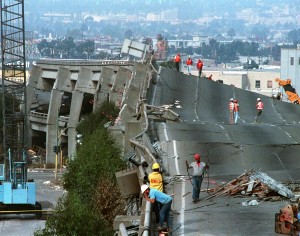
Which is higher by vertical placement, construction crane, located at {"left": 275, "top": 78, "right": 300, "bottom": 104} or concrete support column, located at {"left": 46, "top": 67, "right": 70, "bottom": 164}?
construction crane, located at {"left": 275, "top": 78, "right": 300, "bottom": 104}

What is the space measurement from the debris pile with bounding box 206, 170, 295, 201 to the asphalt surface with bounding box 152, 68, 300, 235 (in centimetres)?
24

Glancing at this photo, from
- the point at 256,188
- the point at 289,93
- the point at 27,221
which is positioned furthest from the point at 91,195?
the point at 289,93

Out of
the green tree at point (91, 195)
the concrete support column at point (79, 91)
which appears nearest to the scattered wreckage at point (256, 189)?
the green tree at point (91, 195)

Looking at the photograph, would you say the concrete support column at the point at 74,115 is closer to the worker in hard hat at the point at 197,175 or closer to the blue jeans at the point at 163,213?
the worker in hard hat at the point at 197,175

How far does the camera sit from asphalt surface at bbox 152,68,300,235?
22.8 m

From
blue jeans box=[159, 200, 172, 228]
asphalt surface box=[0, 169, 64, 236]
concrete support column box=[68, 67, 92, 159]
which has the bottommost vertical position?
asphalt surface box=[0, 169, 64, 236]

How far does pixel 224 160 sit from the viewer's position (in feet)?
108

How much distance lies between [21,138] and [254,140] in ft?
68.6

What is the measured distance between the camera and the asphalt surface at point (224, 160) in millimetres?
22812

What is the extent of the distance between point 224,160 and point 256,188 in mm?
6934

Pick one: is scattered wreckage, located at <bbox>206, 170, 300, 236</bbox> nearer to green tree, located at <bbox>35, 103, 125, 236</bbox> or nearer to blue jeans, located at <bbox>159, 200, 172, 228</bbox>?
blue jeans, located at <bbox>159, 200, 172, 228</bbox>

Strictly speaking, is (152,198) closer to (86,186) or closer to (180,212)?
(180,212)

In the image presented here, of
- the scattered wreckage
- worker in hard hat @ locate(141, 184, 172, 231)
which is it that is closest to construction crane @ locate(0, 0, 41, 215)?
the scattered wreckage

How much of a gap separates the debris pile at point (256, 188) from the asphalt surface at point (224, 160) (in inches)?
9.6
